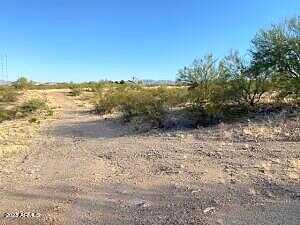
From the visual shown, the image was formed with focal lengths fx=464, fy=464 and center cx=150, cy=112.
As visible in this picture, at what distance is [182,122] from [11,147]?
23.9ft

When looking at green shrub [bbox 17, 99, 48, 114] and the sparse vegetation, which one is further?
green shrub [bbox 17, 99, 48, 114]

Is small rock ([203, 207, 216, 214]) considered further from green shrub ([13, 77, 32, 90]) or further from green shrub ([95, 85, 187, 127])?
green shrub ([13, 77, 32, 90])

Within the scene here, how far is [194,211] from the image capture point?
26.1 ft

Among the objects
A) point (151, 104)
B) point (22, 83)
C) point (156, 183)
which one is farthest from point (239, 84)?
point (22, 83)

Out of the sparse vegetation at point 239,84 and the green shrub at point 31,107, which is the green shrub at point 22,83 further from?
the sparse vegetation at point 239,84

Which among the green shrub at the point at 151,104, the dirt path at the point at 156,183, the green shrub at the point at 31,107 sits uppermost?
the green shrub at the point at 151,104

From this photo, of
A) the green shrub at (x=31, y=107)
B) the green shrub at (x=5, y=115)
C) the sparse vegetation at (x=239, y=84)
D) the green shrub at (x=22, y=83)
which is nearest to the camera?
the sparse vegetation at (x=239, y=84)

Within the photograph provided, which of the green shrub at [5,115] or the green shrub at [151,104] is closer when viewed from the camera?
the green shrub at [151,104]

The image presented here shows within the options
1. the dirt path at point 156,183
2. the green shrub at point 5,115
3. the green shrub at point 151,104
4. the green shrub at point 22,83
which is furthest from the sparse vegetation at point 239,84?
the green shrub at point 22,83

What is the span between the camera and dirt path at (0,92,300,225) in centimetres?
787

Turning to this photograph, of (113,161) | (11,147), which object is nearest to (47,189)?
(113,161)

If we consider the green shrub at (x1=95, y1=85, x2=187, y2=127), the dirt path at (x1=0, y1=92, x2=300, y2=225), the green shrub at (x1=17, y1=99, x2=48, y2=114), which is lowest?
the dirt path at (x1=0, y1=92, x2=300, y2=225)

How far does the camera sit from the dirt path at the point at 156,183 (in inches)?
310

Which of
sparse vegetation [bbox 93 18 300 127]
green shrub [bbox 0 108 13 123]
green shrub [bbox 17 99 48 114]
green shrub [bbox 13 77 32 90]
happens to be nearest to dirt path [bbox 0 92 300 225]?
sparse vegetation [bbox 93 18 300 127]
